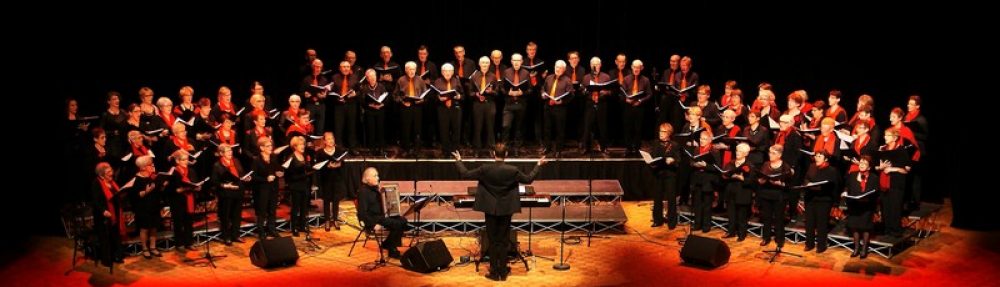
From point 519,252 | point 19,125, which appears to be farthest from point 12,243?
point 519,252

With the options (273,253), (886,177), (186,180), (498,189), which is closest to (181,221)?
(186,180)

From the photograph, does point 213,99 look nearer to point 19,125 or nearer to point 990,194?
point 19,125

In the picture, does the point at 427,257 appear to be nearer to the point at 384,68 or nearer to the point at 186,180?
the point at 186,180

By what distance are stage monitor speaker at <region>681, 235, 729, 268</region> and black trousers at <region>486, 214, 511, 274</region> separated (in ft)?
6.87

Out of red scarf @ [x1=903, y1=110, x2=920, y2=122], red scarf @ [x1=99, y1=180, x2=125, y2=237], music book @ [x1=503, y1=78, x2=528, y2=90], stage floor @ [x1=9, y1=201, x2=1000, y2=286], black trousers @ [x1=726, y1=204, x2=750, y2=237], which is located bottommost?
stage floor @ [x1=9, y1=201, x2=1000, y2=286]

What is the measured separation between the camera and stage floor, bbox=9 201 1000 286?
1167 cm

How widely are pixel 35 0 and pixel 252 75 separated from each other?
354 centimetres

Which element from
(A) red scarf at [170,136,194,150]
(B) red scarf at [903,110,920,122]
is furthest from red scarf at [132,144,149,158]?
(B) red scarf at [903,110,920,122]

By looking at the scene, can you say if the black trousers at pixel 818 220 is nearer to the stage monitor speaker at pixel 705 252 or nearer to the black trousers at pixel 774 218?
the black trousers at pixel 774 218

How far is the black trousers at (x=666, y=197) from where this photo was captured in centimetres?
1376

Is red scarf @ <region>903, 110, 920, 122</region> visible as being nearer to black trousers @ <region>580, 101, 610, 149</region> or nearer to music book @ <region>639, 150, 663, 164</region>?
music book @ <region>639, 150, 663, 164</region>

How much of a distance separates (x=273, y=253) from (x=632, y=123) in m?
6.04

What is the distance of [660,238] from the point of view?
536 inches

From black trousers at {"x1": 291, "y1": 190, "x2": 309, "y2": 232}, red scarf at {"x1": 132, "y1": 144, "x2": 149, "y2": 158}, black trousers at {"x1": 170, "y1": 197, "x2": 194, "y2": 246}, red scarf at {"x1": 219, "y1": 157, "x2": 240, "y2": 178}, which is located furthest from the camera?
black trousers at {"x1": 291, "y1": 190, "x2": 309, "y2": 232}
